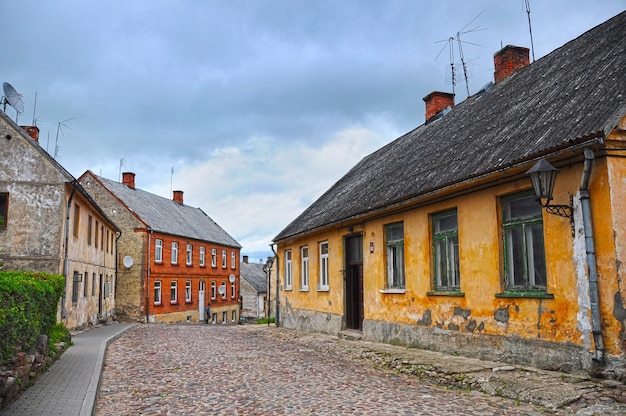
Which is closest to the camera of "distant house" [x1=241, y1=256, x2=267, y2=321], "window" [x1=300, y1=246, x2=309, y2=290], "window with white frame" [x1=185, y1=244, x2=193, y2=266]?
"window" [x1=300, y1=246, x2=309, y2=290]

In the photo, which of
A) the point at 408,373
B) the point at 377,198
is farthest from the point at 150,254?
the point at 408,373

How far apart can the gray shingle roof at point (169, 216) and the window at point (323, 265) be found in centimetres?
1977

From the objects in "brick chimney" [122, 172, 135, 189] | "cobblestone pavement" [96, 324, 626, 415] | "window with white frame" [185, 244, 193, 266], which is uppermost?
"brick chimney" [122, 172, 135, 189]

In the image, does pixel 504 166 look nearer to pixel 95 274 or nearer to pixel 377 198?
pixel 377 198

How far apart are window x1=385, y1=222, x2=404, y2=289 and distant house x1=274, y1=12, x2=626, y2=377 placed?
0.05 meters

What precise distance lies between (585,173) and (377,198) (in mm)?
6378

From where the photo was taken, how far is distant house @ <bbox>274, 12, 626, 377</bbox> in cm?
744

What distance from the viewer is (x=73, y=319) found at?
67.1 feet

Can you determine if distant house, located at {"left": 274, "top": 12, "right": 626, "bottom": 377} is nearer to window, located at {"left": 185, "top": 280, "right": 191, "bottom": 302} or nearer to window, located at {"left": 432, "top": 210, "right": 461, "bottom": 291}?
window, located at {"left": 432, "top": 210, "right": 461, "bottom": 291}

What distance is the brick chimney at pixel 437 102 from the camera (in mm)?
19781

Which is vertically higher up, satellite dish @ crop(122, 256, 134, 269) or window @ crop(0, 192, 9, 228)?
window @ crop(0, 192, 9, 228)

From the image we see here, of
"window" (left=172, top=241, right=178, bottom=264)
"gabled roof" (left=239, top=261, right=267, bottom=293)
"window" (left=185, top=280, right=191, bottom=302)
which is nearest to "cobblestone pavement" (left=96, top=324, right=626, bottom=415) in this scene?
"window" (left=172, top=241, right=178, bottom=264)

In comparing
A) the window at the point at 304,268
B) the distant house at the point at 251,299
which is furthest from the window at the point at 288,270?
the distant house at the point at 251,299

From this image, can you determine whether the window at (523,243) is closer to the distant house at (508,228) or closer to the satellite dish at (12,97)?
the distant house at (508,228)
